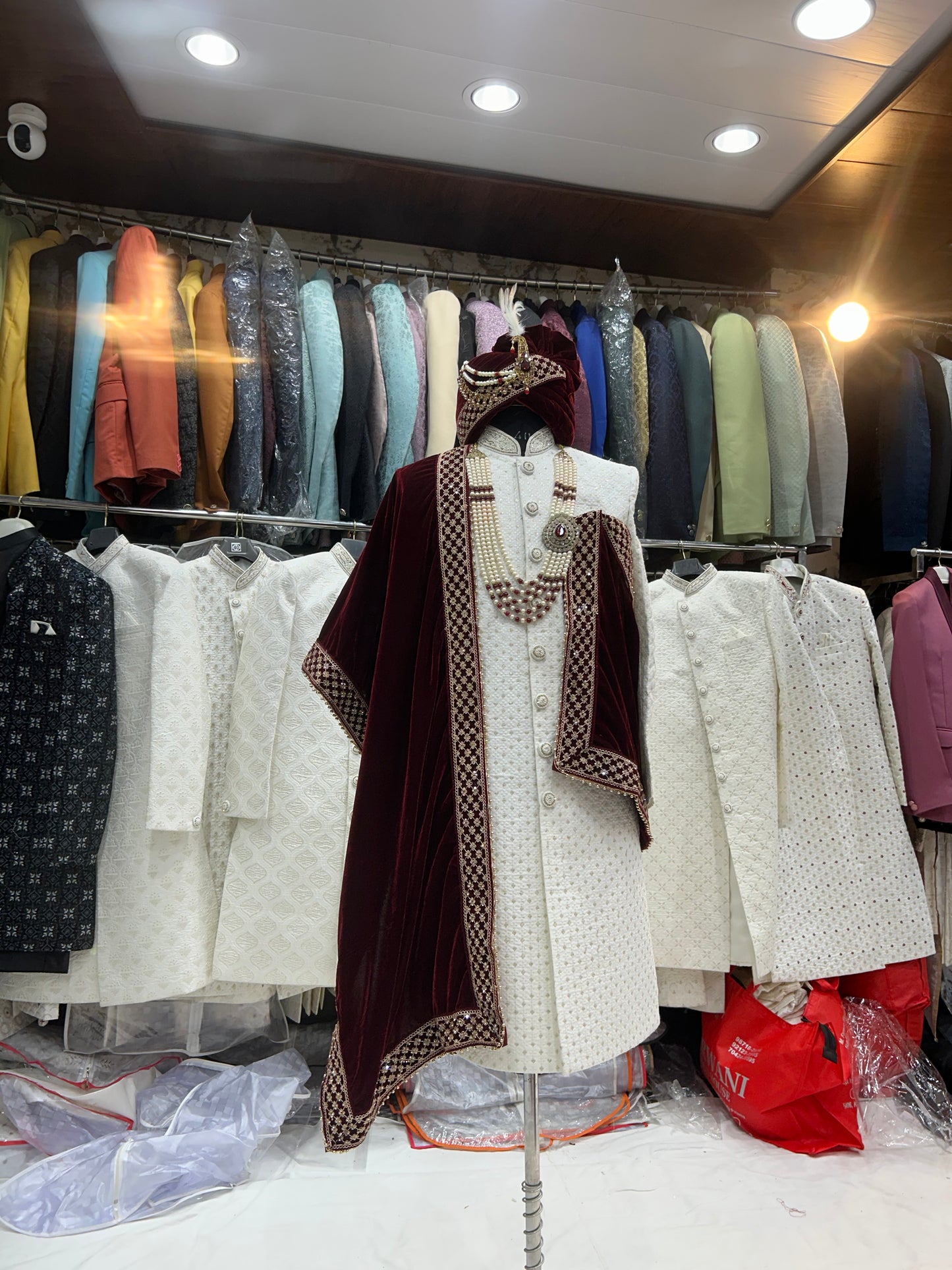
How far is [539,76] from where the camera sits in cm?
213

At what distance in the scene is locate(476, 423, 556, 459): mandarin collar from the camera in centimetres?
140

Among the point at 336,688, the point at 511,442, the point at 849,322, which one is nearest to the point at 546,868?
the point at 336,688

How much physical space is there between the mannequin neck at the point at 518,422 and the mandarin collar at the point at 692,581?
104cm

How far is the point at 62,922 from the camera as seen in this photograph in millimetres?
1903

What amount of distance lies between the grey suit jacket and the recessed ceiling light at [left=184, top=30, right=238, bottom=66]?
1775 millimetres

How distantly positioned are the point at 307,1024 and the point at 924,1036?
5.86 ft

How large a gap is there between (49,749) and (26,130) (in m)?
1.56

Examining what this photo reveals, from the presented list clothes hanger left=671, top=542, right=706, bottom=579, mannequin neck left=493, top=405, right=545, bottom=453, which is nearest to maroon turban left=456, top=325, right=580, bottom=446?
mannequin neck left=493, top=405, right=545, bottom=453

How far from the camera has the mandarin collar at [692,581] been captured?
232cm

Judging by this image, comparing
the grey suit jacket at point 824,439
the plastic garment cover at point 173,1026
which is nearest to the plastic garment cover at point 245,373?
the plastic garment cover at point 173,1026

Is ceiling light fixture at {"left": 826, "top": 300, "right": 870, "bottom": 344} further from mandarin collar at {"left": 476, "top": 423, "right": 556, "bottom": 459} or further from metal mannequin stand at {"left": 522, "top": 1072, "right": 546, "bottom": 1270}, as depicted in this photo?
metal mannequin stand at {"left": 522, "top": 1072, "right": 546, "bottom": 1270}

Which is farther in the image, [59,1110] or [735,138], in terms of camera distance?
[735,138]

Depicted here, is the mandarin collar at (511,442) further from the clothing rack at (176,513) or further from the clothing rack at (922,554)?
the clothing rack at (922,554)

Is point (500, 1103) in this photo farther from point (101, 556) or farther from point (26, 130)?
point (26, 130)
